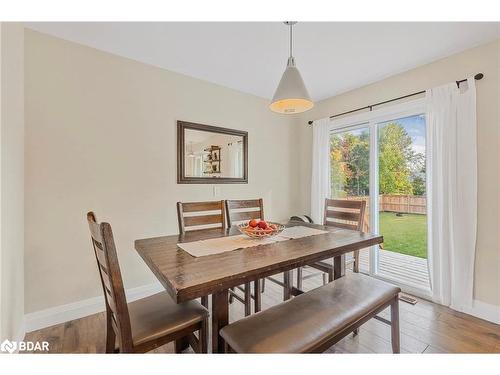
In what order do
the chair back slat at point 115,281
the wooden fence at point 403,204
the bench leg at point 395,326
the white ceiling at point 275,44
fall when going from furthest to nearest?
the wooden fence at point 403,204
the white ceiling at point 275,44
the bench leg at point 395,326
the chair back slat at point 115,281

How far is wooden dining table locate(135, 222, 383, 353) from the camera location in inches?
38.1

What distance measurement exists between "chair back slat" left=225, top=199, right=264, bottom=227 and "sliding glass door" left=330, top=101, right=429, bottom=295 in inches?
57.3

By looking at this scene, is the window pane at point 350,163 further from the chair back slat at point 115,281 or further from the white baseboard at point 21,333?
the white baseboard at point 21,333

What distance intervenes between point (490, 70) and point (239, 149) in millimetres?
2475

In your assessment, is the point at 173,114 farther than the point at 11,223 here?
Yes

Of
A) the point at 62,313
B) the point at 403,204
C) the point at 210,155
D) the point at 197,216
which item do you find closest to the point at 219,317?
the point at 197,216

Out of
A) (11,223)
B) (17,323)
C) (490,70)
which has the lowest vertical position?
(17,323)

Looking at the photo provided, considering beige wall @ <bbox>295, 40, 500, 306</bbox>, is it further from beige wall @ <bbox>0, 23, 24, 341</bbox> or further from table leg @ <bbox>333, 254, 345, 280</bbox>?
beige wall @ <bbox>0, 23, 24, 341</bbox>

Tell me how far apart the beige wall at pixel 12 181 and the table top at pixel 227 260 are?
78 centimetres

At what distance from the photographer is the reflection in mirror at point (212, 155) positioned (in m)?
2.70

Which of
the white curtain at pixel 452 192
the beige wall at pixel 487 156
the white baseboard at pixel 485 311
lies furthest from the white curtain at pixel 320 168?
the white baseboard at pixel 485 311
